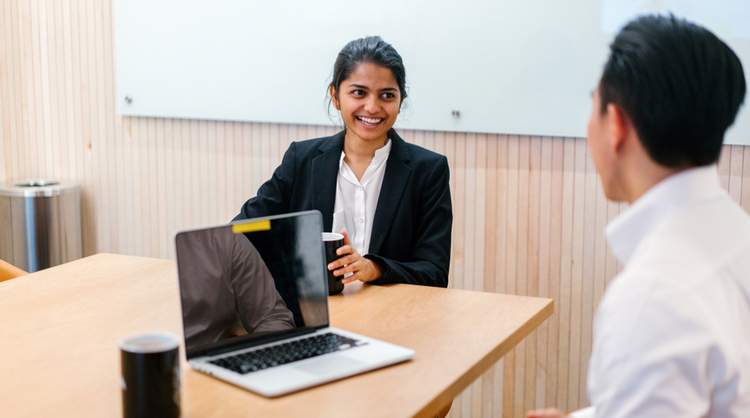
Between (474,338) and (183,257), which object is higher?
(183,257)

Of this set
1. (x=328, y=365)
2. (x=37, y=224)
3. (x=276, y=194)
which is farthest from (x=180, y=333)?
(x=37, y=224)

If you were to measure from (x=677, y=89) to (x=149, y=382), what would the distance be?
2.51ft

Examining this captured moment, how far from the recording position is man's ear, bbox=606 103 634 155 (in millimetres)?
850

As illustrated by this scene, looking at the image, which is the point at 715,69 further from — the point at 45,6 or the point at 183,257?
the point at 45,6

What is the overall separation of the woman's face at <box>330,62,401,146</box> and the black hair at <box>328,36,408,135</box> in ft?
0.05

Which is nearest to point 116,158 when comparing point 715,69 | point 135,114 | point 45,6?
point 135,114

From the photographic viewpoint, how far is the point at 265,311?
127 centimetres

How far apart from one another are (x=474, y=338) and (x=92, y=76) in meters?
2.68

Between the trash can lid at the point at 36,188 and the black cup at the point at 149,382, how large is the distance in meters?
2.51

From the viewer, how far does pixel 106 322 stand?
1424mm

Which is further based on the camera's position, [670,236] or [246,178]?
[246,178]

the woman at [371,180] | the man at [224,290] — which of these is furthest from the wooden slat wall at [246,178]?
the man at [224,290]

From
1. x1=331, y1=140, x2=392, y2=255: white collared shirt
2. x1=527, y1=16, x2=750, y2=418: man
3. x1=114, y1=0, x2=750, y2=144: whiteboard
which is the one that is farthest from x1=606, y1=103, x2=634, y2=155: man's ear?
x1=114, y1=0, x2=750, y2=144: whiteboard

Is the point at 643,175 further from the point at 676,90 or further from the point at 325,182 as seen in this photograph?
the point at 325,182
